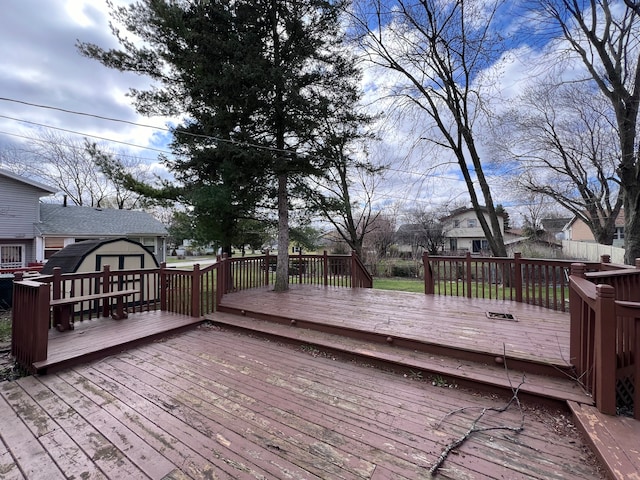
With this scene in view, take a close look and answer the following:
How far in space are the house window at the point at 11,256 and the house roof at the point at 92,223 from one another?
48.5 inches

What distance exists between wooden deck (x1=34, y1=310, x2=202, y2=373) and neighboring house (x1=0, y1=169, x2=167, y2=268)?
672 cm

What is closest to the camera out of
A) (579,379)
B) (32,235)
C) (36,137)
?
(579,379)

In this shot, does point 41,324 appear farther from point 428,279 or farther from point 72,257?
point 428,279

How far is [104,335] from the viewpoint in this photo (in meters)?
4.00

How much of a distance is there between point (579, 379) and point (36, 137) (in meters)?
25.0

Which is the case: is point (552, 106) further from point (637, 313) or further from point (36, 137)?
point (36, 137)

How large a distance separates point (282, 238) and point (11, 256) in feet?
46.4

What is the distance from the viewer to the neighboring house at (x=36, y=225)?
1184cm

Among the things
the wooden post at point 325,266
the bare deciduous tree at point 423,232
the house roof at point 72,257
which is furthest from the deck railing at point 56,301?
the bare deciduous tree at point 423,232

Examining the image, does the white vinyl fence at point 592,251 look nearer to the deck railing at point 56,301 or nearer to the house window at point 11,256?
the deck railing at point 56,301

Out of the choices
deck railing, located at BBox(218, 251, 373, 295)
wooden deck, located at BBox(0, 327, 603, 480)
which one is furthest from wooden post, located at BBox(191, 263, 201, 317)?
wooden deck, located at BBox(0, 327, 603, 480)

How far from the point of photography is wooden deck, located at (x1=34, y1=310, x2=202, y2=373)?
330 cm

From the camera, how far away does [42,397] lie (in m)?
2.62

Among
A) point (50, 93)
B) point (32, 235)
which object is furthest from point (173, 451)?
point (32, 235)
